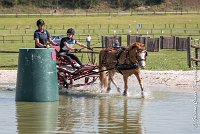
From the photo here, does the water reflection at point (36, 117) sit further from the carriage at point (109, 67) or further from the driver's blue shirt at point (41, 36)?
the carriage at point (109, 67)

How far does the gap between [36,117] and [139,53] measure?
17.0ft

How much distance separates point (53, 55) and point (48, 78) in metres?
0.60

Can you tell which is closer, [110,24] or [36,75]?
[36,75]

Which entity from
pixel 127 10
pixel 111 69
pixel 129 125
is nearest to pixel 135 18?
pixel 127 10

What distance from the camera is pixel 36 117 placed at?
15016 millimetres

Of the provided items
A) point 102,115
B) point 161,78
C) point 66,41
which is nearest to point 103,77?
point 66,41

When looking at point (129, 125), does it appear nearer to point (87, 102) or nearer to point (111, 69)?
point (87, 102)

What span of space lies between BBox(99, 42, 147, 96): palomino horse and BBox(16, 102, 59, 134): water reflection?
9.20ft

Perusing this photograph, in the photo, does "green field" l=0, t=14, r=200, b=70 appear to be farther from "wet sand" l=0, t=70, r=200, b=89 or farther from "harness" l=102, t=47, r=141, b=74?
"harness" l=102, t=47, r=141, b=74

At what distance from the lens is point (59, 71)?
20.5 meters

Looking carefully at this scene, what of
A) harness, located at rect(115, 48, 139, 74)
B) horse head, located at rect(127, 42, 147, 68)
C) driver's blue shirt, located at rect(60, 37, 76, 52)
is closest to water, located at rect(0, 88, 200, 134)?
harness, located at rect(115, 48, 139, 74)

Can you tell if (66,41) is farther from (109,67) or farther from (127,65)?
(127,65)

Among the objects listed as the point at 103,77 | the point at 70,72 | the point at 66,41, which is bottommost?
the point at 103,77

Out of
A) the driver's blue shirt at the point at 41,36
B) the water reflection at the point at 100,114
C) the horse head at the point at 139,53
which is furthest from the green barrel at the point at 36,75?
the horse head at the point at 139,53
